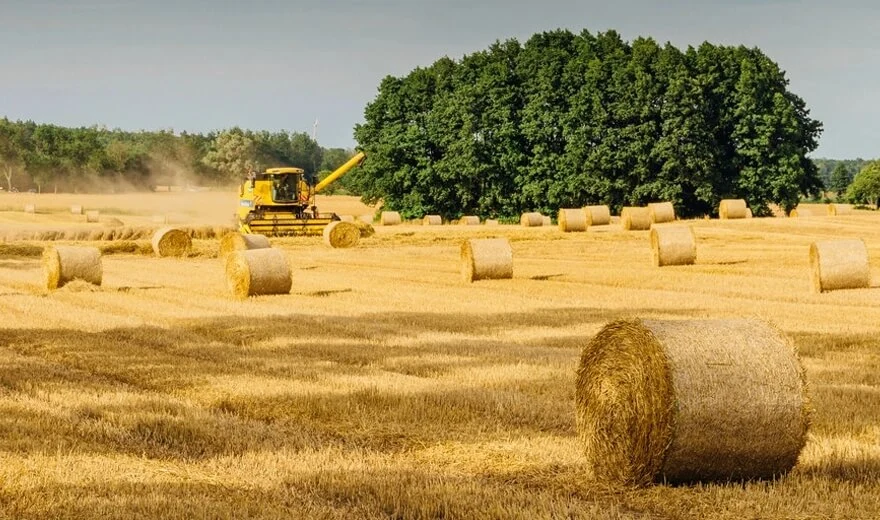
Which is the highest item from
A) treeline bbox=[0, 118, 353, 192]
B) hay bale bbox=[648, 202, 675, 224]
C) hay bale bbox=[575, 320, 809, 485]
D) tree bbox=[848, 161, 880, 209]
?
treeline bbox=[0, 118, 353, 192]

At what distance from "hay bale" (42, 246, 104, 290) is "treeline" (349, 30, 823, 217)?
38816mm

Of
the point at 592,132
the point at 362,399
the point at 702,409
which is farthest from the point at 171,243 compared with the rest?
the point at 592,132

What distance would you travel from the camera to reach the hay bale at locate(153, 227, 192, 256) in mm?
34469

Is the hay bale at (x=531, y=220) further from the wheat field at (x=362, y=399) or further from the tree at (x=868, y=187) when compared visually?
the tree at (x=868, y=187)

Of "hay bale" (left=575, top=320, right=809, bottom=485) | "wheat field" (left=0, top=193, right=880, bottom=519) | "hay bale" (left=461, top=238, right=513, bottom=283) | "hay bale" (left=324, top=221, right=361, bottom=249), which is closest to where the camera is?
"wheat field" (left=0, top=193, right=880, bottom=519)

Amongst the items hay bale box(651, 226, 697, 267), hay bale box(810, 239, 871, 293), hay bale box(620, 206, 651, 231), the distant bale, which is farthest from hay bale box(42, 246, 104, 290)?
the distant bale

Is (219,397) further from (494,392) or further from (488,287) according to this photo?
(488,287)

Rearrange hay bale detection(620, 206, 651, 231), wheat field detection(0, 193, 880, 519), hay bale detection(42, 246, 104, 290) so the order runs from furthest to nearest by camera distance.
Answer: hay bale detection(620, 206, 651, 231) → hay bale detection(42, 246, 104, 290) → wheat field detection(0, 193, 880, 519)

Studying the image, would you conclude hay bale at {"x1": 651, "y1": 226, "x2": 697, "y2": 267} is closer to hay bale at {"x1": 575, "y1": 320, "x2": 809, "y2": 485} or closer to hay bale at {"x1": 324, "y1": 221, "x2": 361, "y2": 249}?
hay bale at {"x1": 324, "y1": 221, "x2": 361, "y2": 249}

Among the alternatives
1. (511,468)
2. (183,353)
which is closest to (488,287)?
(183,353)

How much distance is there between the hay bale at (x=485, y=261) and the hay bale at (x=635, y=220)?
20472 mm

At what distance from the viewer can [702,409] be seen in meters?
7.95

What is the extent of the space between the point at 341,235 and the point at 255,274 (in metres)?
17.0

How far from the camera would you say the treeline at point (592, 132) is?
59875mm
